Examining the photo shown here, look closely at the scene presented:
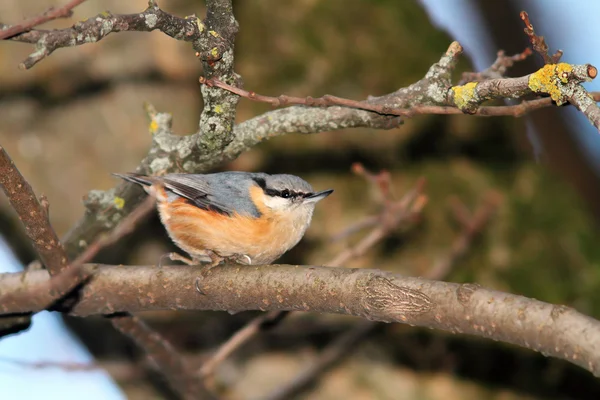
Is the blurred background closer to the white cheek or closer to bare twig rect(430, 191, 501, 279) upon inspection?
bare twig rect(430, 191, 501, 279)

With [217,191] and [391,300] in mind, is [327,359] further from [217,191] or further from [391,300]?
[391,300]

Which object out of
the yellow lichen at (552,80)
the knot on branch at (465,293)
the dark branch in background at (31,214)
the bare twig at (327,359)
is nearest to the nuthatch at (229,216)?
the dark branch in background at (31,214)

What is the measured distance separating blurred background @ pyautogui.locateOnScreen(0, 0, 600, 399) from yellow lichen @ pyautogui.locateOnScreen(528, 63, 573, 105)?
2.17 meters

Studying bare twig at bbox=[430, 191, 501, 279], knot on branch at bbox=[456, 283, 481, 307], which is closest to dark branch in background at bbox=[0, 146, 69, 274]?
knot on branch at bbox=[456, 283, 481, 307]

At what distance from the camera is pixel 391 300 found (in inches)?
87.3

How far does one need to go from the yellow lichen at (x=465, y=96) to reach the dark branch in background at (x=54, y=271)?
3.96 ft

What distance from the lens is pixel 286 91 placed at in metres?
4.52

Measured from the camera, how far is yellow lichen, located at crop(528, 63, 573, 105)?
2139 mm

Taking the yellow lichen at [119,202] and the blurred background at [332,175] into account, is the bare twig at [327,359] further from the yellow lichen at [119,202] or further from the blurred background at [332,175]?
the yellow lichen at [119,202]

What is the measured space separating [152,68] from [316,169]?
1133mm

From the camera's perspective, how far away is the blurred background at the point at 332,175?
414 cm

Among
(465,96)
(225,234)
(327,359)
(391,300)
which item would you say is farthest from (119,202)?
(327,359)

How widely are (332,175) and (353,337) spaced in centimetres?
103

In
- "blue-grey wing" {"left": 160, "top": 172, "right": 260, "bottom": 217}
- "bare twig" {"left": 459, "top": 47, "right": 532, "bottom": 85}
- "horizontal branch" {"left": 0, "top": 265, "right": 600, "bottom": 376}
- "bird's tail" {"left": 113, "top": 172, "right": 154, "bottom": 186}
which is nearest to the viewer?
"horizontal branch" {"left": 0, "top": 265, "right": 600, "bottom": 376}
